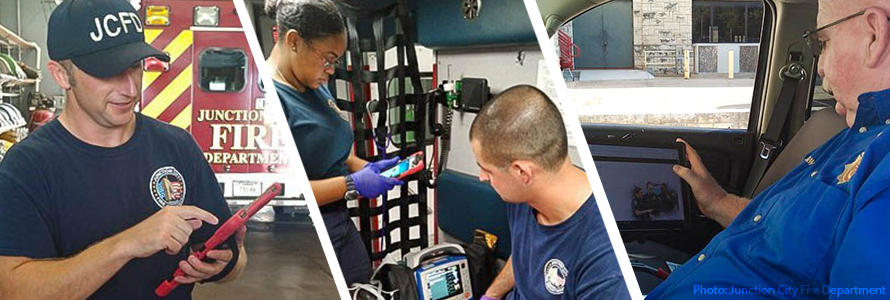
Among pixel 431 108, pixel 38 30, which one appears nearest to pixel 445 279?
pixel 431 108

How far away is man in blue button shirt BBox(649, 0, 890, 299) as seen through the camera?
117 cm

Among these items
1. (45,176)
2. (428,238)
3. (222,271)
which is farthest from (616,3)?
(45,176)

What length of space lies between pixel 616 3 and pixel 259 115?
0.77m

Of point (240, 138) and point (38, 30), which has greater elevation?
point (38, 30)

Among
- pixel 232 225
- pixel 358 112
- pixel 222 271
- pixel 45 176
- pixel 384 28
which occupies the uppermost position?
pixel 384 28

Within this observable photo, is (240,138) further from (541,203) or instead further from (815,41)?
(815,41)

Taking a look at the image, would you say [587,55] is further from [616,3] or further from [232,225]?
[232,225]

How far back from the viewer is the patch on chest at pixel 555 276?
133 cm

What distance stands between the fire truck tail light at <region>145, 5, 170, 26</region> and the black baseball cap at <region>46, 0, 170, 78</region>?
0.18ft

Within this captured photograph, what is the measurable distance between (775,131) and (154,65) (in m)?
1.24

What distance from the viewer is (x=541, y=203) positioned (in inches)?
51.8

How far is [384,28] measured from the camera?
1327 millimetres

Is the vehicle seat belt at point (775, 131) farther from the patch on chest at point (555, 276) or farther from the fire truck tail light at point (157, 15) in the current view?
the fire truck tail light at point (157, 15)

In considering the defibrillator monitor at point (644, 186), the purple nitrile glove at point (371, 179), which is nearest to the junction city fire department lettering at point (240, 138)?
the purple nitrile glove at point (371, 179)
